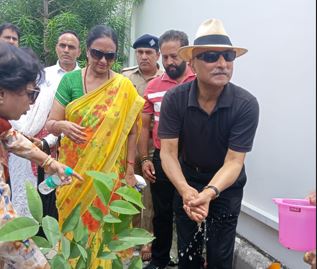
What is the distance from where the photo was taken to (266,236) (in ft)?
10.4

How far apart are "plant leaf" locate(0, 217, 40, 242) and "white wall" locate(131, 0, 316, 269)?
147 cm

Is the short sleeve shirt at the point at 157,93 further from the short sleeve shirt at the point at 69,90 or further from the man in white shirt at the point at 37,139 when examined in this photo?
the man in white shirt at the point at 37,139

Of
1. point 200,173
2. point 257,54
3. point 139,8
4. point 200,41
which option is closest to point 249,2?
point 257,54

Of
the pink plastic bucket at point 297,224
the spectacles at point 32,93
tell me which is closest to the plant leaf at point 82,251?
the spectacles at point 32,93

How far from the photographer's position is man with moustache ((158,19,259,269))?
2.38 m

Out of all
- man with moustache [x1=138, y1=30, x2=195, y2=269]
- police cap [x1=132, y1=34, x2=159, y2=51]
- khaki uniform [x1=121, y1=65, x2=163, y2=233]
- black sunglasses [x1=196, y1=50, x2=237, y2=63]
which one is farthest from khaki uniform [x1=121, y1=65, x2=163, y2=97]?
black sunglasses [x1=196, y1=50, x2=237, y2=63]

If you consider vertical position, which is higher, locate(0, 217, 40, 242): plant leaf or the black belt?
locate(0, 217, 40, 242): plant leaf

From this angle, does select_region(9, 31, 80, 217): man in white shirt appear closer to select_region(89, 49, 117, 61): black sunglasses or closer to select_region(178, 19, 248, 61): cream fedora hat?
select_region(89, 49, 117, 61): black sunglasses

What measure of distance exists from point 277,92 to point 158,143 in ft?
2.99

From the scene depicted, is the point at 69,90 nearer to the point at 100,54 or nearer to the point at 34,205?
the point at 100,54

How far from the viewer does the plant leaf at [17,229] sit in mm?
1602

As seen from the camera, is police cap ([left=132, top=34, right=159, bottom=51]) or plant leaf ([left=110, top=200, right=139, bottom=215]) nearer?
plant leaf ([left=110, top=200, right=139, bottom=215])

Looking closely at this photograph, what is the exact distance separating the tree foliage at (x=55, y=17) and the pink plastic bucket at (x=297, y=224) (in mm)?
4805

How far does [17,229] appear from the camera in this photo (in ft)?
5.41
